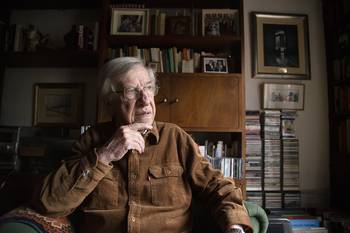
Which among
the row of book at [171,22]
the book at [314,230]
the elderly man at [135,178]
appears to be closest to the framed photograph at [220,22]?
the row of book at [171,22]

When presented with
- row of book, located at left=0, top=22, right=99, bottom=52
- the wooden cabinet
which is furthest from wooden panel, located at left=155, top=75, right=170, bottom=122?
row of book, located at left=0, top=22, right=99, bottom=52

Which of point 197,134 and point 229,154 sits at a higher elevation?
point 197,134

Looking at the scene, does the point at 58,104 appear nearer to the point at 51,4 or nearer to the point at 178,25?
the point at 51,4

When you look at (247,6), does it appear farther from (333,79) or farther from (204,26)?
(333,79)

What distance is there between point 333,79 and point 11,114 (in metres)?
2.78

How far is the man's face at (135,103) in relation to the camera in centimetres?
105

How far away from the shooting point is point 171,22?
2092mm

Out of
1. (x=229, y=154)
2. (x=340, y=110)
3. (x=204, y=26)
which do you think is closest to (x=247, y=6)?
(x=204, y=26)

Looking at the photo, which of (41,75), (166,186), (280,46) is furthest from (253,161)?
(41,75)

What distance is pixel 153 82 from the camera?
1.16m

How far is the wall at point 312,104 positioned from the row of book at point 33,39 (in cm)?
130

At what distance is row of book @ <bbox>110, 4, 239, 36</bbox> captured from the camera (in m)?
2.02

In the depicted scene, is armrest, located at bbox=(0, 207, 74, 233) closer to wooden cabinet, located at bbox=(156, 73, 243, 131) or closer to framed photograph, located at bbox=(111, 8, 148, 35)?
wooden cabinet, located at bbox=(156, 73, 243, 131)

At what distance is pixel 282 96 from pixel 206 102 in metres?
0.80
